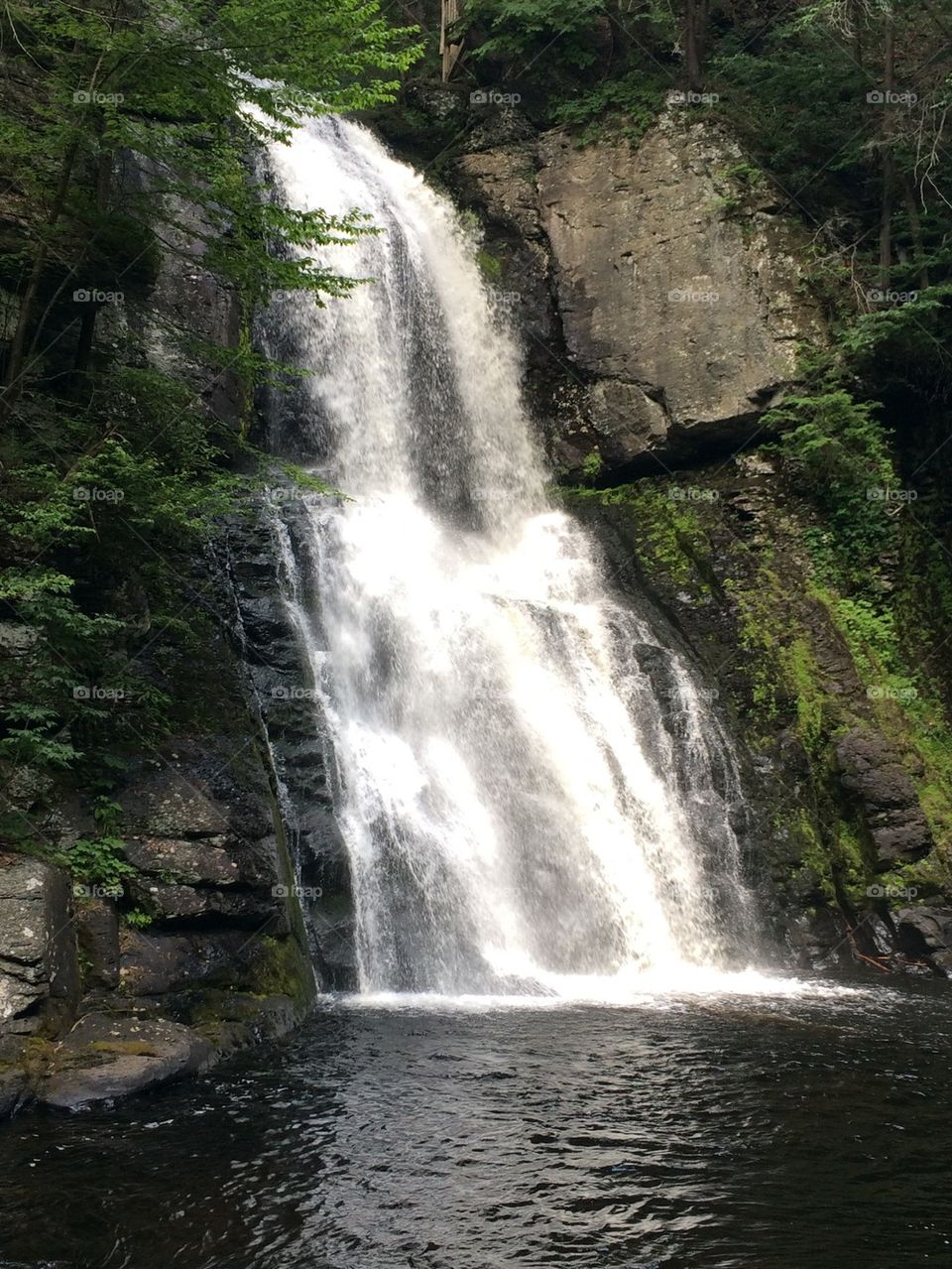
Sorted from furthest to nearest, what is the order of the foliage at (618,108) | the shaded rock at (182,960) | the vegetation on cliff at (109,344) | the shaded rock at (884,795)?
the foliage at (618,108) → the shaded rock at (884,795) → the vegetation on cliff at (109,344) → the shaded rock at (182,960)

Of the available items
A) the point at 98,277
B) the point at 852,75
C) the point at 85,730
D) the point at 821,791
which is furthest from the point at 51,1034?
the point at 852,75

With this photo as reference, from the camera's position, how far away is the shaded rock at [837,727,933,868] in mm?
12273

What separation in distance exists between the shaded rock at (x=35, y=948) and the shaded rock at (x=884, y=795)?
9575 millimetres

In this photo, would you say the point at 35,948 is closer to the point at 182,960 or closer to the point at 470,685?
the point at 182,960

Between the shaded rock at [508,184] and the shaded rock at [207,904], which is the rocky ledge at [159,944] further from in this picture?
the shaded rock at [508,184]

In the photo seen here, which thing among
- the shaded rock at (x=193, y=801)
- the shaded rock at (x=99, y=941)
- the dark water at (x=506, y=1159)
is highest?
the shaded rock at (x=193, y=801)

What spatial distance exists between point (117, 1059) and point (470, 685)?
7.04 meters

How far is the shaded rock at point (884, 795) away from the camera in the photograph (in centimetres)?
1227

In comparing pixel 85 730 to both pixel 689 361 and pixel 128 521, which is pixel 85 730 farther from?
pixel 689 361

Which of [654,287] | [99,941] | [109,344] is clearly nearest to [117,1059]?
[99,941]

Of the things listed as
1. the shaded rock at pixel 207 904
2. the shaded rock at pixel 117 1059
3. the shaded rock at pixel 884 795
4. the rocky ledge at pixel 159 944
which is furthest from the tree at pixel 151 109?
the shaded rock at pixel 884 795

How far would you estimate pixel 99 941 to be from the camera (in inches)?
283

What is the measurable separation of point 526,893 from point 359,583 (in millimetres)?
4599

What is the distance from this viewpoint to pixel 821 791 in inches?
515
